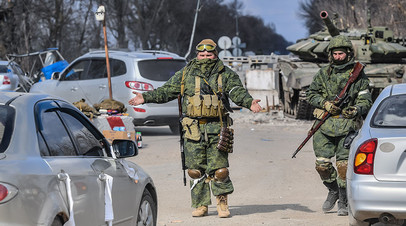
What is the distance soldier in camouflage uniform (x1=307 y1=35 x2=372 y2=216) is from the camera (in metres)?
8.98

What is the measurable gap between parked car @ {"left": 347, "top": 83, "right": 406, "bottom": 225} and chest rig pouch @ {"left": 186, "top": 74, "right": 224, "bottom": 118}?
2.21 meters

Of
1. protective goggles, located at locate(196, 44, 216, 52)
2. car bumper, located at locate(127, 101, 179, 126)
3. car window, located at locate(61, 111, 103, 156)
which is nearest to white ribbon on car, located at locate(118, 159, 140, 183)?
car window, located at locate(61, 111, 103, 156)

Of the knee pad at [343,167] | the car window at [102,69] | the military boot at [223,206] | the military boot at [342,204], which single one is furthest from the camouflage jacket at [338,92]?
the car window at [102,69]

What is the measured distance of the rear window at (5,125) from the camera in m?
4.66

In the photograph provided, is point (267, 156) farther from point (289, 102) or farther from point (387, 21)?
point (387, 21)

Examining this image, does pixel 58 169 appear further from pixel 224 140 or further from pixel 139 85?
pixel 139 85

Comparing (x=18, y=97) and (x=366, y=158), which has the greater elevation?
(x=18, y=97)

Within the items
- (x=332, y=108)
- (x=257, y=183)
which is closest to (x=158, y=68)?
(x=257, y=183)

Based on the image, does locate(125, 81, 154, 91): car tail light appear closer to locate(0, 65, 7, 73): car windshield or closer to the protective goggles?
the protective goggles

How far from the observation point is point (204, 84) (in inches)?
349

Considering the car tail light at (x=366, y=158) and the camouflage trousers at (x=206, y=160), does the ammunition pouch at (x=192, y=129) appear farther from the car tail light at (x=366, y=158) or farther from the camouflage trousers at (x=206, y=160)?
the car tail light at (x=366, y=158)

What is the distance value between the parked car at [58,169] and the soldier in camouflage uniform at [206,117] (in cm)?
235

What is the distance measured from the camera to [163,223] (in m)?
8.41

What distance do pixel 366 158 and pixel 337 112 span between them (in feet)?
8.15
